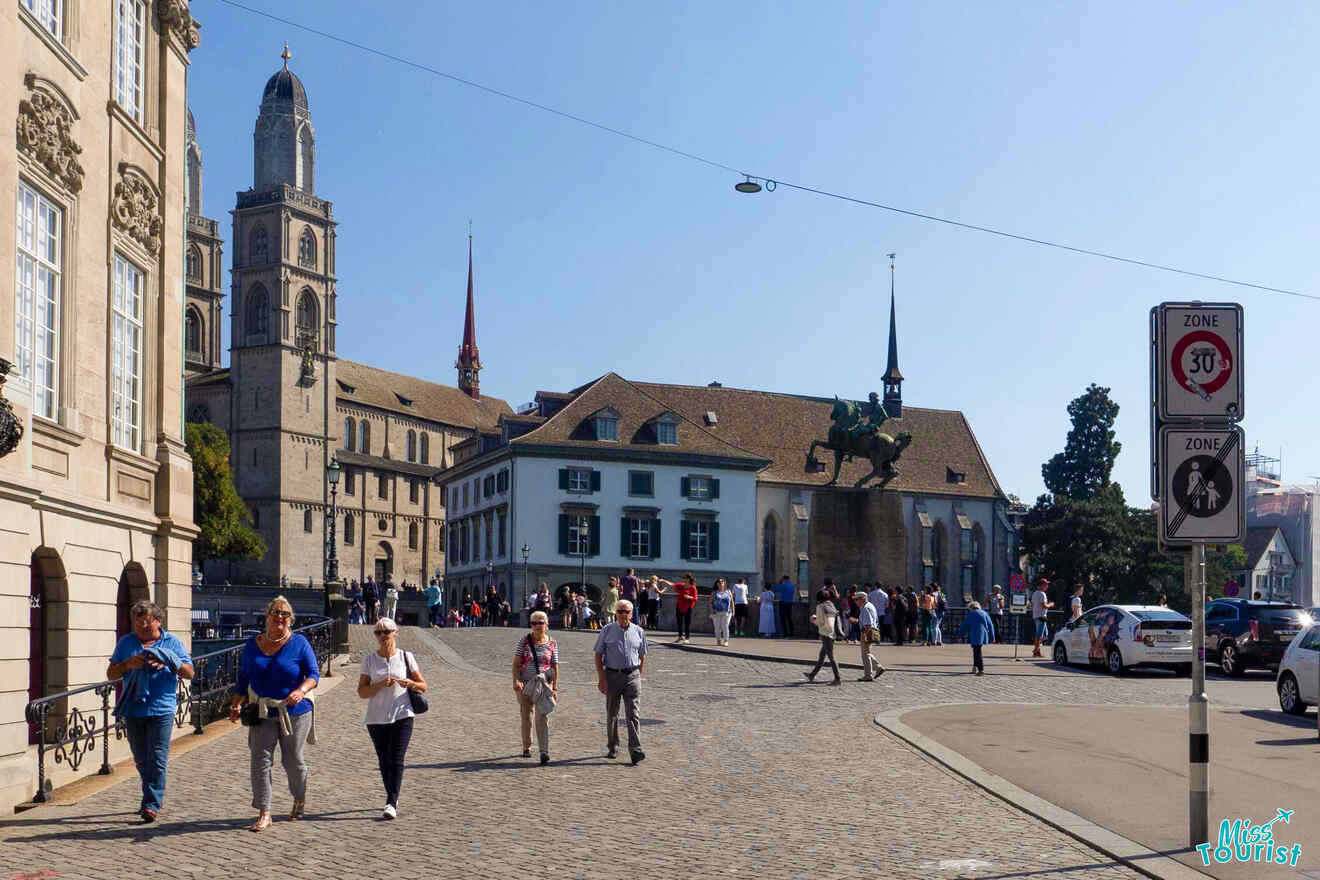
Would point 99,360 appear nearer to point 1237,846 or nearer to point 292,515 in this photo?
point 1237,846

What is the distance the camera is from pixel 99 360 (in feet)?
65.3

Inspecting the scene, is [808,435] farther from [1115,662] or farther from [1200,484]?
[1200,484]

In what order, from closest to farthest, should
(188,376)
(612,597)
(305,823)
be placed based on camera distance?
(305,823) < (612,597) < (188,376)

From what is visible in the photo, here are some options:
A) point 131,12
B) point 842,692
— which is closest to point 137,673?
point 131,12

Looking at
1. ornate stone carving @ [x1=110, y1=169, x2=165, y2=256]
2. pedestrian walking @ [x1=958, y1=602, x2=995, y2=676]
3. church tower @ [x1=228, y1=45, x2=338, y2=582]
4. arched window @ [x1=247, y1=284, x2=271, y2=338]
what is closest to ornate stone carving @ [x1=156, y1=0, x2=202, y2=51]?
ornate stone carving @ [x1=110, y1=169, x2=165, y2=256]

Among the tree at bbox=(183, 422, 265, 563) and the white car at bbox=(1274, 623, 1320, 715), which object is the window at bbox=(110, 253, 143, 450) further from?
the tree at bbox=(183, 422, 265, 563)

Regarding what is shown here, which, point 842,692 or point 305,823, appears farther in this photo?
point 842,692

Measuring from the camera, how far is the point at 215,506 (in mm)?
87500

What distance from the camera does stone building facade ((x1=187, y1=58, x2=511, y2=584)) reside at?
368 ft

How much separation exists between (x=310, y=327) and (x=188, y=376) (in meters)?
9.67

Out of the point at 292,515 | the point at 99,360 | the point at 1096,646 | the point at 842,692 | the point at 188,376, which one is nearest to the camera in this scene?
the point at 99,360

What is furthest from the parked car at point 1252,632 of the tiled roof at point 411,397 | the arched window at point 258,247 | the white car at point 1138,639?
the arched window at point 258,247

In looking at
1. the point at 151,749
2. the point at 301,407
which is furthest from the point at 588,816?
the point at 301,407

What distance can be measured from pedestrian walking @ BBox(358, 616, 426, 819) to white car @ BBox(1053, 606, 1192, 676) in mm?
→ 20711
